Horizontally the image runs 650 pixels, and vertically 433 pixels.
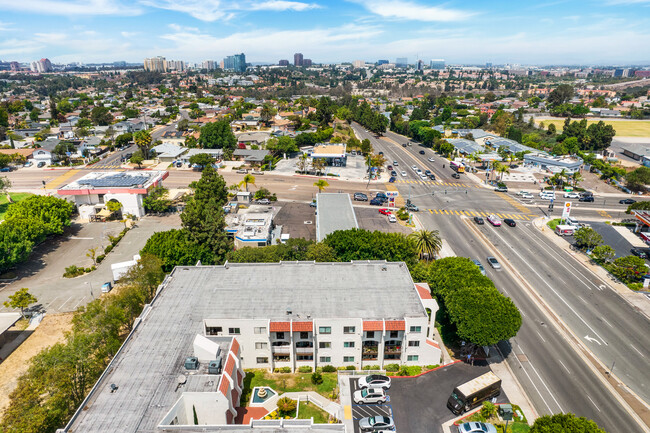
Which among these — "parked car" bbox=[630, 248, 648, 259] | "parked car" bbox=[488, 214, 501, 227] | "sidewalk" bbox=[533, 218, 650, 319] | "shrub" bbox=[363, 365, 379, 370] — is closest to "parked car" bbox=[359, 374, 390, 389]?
"shrub" bbox=[363, 365, 379, 370]

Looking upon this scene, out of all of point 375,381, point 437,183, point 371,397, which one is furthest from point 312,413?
point 437,183

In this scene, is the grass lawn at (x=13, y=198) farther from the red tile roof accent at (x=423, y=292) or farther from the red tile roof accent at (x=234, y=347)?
the red tile roof accent at (x=423, y=292)

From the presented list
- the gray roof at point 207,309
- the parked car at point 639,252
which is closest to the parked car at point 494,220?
the parked car at point 639,252

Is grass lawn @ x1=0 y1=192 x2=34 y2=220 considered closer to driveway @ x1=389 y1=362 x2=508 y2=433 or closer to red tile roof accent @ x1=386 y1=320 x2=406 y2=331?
red tile roof accent @ x1=386 y1=320 x2=406 y2=331

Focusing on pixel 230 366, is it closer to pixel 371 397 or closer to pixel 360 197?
pixel 371 397

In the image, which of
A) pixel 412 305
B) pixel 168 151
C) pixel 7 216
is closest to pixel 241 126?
pixel 168 151

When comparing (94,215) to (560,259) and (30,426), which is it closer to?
(30,426)
